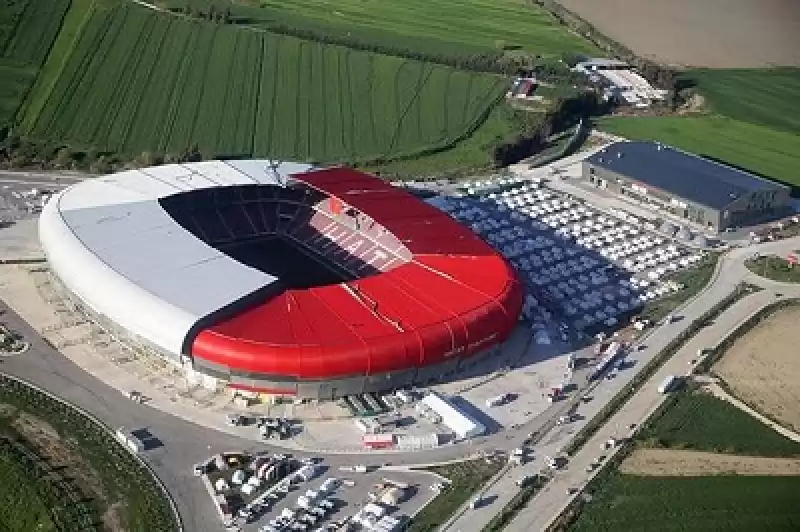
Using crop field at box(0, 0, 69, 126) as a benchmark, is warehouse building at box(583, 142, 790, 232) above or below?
below

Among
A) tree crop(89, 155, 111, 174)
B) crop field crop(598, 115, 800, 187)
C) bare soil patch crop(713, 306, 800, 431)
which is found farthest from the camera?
crop field crop(598, 115, 800, 187)

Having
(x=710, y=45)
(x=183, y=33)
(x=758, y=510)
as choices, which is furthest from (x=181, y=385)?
(x=710, y=45)

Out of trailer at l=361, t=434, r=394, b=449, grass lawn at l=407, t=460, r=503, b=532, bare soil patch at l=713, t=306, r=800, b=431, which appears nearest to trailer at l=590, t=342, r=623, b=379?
bare soil patch at l=713, t=306, r=800, b=431

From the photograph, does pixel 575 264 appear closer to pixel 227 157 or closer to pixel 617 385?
pixel 617 385

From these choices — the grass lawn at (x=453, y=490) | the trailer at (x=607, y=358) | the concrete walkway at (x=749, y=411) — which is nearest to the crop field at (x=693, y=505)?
the concrete walkway at (x=749, y=411)

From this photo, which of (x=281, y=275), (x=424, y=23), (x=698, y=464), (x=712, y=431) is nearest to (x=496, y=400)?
(x=698, y=464)

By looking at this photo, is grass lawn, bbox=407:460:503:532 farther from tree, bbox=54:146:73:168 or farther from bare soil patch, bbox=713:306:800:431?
tree, bbox=54:146:73:168
